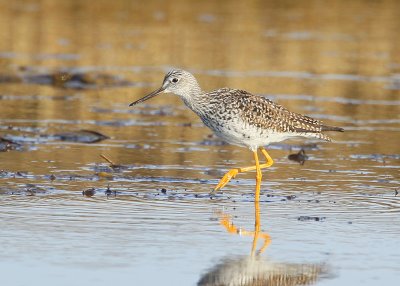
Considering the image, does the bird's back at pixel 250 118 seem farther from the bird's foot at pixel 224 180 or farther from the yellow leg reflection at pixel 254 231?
the yellow leg reflection at pixel 254 231

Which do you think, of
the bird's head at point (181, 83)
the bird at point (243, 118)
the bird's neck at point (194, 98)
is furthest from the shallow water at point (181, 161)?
the bird's head at point (181, 83)

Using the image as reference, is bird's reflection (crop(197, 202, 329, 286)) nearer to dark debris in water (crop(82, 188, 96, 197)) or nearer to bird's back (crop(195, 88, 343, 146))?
dark debris in water (crop(82, 188, 96, 197))

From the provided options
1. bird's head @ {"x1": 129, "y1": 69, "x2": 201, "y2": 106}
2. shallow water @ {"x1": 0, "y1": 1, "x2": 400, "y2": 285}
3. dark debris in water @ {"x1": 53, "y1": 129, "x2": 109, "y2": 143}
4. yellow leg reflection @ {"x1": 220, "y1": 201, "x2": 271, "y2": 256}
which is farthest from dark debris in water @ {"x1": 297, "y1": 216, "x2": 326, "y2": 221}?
dark debris in water @ {"x1": 53, "y1": 129, "x2": 109, "y2": 143}

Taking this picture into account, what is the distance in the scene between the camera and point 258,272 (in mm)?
7629

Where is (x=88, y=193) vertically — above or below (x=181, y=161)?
below

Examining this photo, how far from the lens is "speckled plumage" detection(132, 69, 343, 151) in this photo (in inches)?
429

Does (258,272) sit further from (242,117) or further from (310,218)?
(242,117)

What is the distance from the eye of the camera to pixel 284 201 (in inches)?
402

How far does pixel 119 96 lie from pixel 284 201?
7255 mm

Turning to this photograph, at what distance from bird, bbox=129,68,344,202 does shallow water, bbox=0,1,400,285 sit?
483mm

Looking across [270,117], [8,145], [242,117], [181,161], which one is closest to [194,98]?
[242,117]

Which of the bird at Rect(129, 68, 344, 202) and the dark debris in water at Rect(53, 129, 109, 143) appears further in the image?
the dark debris in water at Rect(53, 129, 109, 143)

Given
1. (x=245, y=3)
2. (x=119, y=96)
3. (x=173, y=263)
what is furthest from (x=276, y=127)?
(x=245, y=3)

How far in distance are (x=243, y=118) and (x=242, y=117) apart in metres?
0.01
